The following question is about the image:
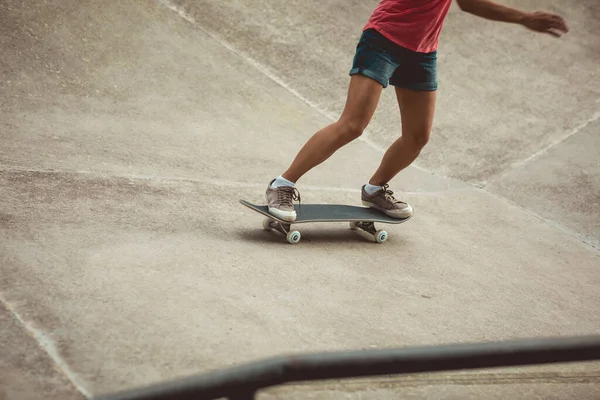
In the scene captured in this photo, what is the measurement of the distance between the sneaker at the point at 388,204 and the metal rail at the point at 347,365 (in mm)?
2958

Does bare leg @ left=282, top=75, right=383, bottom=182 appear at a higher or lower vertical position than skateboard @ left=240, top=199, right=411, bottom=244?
higher

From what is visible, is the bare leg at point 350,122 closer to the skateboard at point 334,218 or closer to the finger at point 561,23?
the skateboard at point 334,218

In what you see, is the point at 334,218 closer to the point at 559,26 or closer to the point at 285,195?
the point at 285,195

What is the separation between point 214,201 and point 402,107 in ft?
4.98

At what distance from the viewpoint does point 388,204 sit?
479 cm

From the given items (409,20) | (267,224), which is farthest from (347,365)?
(409,20)

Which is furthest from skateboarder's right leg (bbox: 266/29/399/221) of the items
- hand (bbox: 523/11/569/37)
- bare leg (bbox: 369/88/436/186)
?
hand (bbox: 523/11/569/37)

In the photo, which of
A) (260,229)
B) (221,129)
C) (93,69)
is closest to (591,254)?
(260,229)

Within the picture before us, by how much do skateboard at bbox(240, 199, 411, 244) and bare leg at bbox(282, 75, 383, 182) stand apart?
0.39m

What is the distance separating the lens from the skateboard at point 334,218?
170 inches

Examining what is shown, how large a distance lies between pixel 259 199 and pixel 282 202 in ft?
2.53

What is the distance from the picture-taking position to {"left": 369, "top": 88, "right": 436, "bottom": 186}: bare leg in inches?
176

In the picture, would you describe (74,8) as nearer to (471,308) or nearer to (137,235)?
(137,235)

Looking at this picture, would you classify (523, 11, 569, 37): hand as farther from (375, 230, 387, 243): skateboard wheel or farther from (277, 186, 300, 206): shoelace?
(277, 186, 300, 206): shoelace
